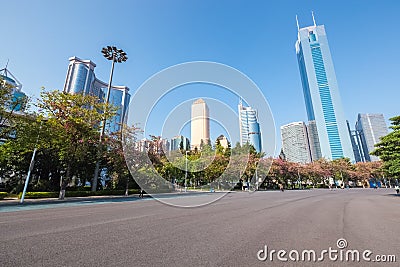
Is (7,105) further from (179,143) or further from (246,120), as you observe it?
(246,120)

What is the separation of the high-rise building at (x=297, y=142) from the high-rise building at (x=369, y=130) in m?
44.0

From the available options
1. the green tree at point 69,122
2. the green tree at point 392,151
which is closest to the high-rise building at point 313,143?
the green tree at point 392,151

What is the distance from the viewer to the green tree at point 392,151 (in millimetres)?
20609

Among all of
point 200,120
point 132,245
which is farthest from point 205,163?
point 132,245

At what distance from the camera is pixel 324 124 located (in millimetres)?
123188

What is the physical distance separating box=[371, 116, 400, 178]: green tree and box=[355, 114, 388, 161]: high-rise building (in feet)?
467

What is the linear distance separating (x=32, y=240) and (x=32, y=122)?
17046mm

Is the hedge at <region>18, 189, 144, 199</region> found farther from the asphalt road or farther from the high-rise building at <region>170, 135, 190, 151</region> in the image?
the high-rise building at <region>170, 135, 190, 151</region>

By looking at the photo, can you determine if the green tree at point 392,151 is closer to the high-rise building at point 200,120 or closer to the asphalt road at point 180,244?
the asphalt road at point 180,244

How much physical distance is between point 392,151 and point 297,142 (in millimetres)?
103844

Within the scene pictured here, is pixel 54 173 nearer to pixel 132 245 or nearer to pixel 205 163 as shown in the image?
pixel 205 163

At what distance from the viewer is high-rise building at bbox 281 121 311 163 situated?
115375mm

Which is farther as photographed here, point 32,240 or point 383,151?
point 383,151

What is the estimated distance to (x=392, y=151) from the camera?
2144cm
